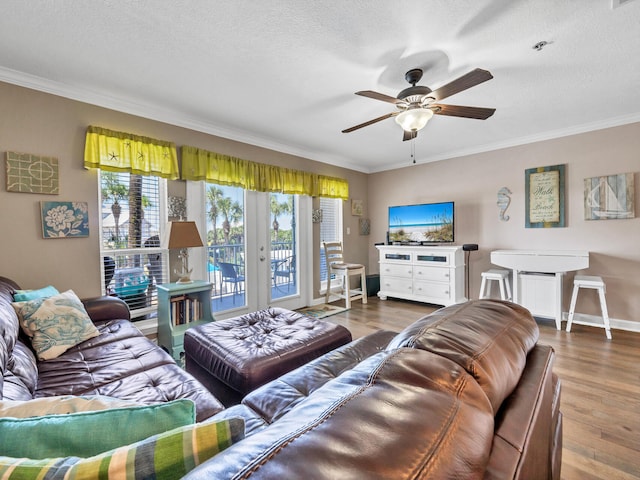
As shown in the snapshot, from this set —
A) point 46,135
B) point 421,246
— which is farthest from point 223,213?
point 421,246

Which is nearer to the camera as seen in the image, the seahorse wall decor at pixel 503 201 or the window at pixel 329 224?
the seahorse wall decor at pixel 503 201

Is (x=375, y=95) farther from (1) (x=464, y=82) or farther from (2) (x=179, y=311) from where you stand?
(2) (x=179, y=311)

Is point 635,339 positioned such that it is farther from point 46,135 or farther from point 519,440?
point 46,135

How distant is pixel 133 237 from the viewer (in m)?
2.93

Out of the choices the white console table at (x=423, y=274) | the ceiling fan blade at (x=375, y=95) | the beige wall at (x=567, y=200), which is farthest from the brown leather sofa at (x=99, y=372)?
the beige wall at (x=567, y=200)

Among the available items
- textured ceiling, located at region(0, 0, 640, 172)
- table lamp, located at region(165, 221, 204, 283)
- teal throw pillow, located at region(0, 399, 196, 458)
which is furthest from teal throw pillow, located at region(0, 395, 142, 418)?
table lamp, located at region(165, 221, 204, 283)

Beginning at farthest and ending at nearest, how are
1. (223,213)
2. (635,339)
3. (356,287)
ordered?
(356,287), (223,213), (635,339)

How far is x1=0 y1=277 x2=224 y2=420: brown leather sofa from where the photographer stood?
1.25m

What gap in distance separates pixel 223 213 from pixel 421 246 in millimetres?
2983

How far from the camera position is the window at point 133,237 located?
2.79 metres

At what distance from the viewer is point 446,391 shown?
1.81ft

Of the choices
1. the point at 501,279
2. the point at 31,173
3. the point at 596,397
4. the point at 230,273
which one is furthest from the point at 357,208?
the point at 31,173

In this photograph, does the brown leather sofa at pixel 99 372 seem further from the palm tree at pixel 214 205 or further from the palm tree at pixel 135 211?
the palm tree at pixel 214 205

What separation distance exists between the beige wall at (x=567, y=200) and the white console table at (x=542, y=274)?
313 mm
